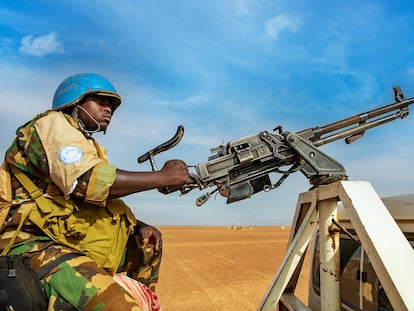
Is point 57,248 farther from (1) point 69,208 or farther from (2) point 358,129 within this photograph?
(2) point 358,129

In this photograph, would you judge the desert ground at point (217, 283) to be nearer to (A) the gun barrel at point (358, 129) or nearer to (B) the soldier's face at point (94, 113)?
(A) the gun barrel at point (358, 129)

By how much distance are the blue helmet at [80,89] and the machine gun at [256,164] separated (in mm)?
593

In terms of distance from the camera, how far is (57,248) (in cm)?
273

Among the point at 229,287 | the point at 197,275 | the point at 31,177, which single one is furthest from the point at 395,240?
the point at 197,275

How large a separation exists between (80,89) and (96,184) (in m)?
0.94

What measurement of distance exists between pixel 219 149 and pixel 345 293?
4.91 ft

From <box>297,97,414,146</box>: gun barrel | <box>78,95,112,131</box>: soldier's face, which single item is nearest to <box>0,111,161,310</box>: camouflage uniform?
<box>78,95,112,131</box>: soldier's face

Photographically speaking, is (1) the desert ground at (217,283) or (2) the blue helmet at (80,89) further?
(1) the desert ground at (217,283)

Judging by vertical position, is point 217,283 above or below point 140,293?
below

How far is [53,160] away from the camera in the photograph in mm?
2711

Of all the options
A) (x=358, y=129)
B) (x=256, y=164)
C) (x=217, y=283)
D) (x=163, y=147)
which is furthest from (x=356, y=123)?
(x=217, y=283)

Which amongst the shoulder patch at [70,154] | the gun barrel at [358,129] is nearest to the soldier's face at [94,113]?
the shoulder patch at [70,154]

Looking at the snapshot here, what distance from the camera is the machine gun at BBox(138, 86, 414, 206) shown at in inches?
132

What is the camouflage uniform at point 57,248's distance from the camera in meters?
2.51
